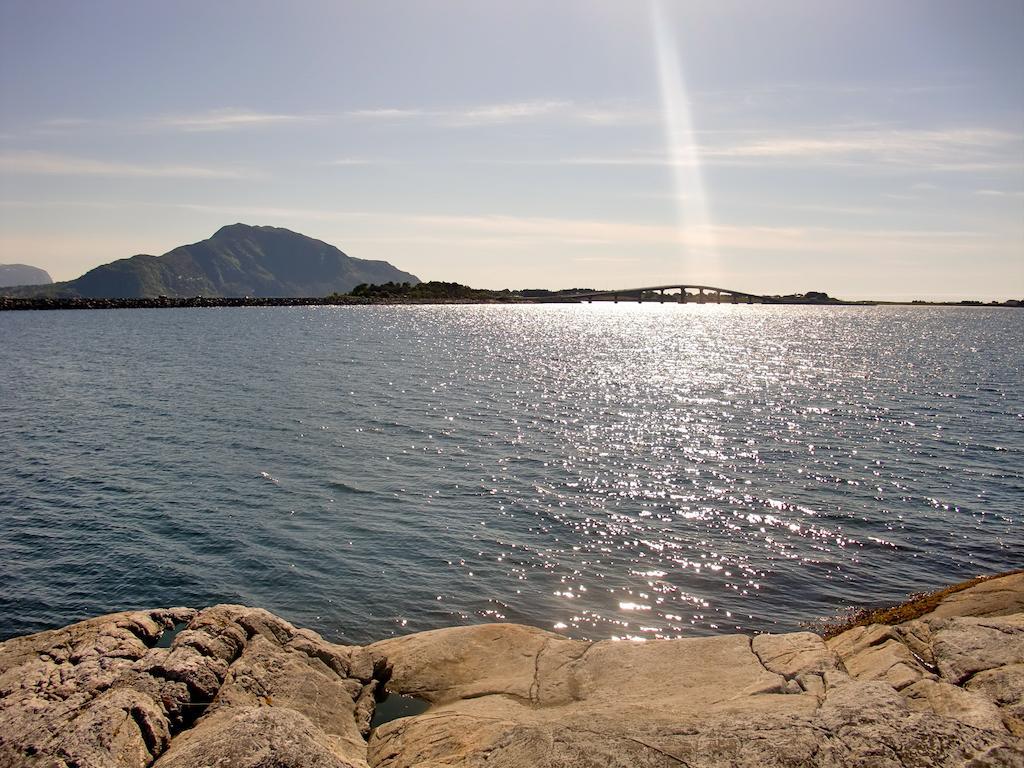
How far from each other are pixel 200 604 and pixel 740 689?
717 inches

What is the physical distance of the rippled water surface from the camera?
24219mm

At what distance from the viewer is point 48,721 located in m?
11.7

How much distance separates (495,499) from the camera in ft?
113

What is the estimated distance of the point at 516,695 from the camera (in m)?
15.8

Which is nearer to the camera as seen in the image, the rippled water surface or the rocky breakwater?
the rocky breakwater

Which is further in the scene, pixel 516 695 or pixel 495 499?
pixel 495 499

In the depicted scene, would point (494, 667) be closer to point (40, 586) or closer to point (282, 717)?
point (282, 717)

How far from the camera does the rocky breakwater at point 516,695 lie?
1047cm

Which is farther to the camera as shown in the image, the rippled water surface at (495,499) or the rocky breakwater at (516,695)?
the rippled water surface at (495,499)

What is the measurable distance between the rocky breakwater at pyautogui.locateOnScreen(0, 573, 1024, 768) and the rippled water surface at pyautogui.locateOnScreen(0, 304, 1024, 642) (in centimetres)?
473

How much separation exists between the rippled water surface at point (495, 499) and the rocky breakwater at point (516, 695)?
473 cm

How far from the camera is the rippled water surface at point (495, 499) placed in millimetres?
24219

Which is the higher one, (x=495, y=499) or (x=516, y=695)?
(x=516, y=695)

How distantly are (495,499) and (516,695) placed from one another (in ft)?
61.8
